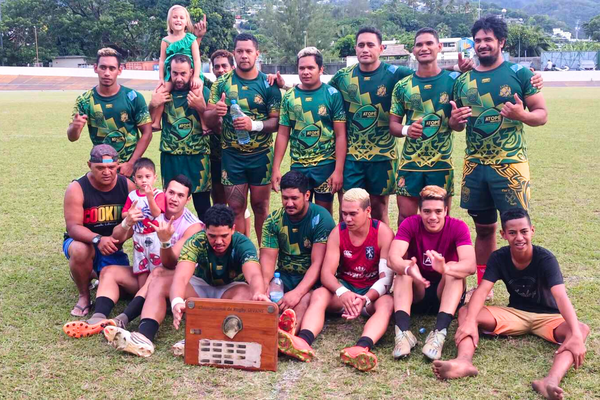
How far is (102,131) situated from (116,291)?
1.72 m

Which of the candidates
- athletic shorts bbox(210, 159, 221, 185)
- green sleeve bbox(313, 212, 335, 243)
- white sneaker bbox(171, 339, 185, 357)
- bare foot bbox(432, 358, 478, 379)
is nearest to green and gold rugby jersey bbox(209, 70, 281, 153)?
athletic shorts bbox(210, 159, 221, 185)

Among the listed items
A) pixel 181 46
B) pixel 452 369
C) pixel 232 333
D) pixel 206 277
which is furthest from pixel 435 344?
pixel 181 46

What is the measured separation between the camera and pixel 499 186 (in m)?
5.21

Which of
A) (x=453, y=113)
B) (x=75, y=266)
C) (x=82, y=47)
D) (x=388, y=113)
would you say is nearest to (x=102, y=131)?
(x=75, y=266)

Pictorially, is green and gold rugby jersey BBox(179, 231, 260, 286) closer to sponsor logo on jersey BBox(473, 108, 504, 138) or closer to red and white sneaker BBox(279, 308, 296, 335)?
red and white sneaker BBox(279, 308, 296, 335)

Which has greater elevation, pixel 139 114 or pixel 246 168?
pixel 139 114

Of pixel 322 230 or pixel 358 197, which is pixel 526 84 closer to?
pixel 358 197

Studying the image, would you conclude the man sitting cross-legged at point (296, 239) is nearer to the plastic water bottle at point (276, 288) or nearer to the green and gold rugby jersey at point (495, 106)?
the plastic water bottle at point (276, 288)

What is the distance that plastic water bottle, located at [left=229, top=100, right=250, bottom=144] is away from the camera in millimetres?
6004

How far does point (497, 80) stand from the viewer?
5.14m

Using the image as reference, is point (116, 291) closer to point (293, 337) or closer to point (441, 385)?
point (293, 337)

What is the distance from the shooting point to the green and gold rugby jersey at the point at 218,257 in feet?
15.6

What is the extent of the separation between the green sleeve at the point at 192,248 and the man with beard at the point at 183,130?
1.63 metres

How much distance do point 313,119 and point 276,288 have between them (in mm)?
1609
